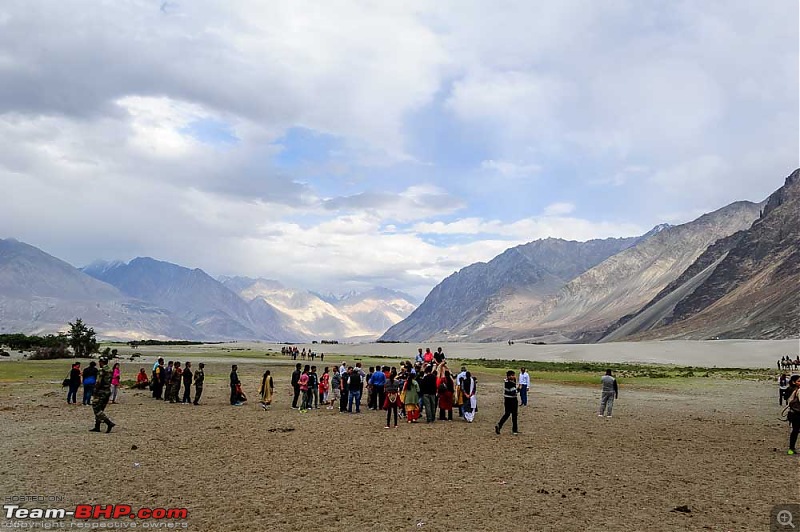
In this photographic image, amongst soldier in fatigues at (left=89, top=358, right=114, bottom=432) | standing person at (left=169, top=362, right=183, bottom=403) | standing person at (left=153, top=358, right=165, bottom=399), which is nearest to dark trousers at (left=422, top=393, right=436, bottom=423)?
soldier in fatigues at (left=89, top=358, right=114, bottom=432)

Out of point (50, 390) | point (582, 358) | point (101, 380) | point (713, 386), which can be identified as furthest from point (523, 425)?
point (582, 358)

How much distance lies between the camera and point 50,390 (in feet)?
104

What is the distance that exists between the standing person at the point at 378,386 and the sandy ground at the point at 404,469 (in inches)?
71.4

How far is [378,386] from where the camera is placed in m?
25.8

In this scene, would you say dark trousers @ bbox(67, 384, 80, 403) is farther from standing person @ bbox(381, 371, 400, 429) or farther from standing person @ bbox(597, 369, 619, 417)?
standing person @ bbox(597, 369, 619, 417)

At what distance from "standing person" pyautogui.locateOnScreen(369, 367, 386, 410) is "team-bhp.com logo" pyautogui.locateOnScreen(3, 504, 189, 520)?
14643 mm

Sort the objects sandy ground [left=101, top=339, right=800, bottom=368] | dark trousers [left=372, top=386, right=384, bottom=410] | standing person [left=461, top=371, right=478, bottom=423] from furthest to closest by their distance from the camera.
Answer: sandy ground [left=101, top=339, right=800, bottom=368] < dark trousers [left=372, top=386, right=384, bottom=410] < standing person [left=461, top=371, right=478, bottom=423]

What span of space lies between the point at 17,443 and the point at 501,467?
13.0m

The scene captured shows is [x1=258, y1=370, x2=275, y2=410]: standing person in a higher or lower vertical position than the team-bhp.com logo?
higher

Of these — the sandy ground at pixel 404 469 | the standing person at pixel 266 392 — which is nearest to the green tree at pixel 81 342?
the sandy ground at pixel 404 469

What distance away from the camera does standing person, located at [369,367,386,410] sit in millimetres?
25344

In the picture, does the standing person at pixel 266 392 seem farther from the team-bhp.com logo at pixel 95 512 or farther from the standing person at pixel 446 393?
the team-bhp.com logo at pixel 95 512

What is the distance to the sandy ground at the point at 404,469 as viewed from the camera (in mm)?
11031

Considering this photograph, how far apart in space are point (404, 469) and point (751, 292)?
157 meters
